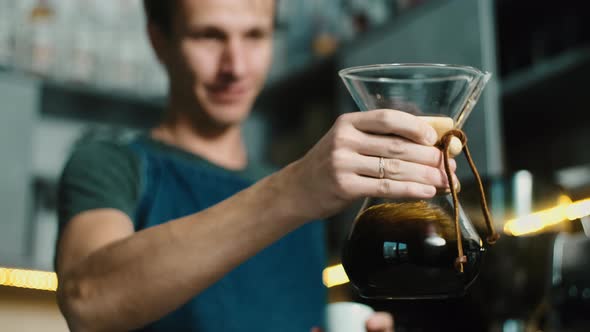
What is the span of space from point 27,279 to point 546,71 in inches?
67.2

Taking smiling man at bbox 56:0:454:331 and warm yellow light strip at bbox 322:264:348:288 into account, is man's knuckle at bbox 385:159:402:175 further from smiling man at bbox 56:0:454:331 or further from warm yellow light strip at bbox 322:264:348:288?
warm yellow light strip at bbox 322:264:348:288

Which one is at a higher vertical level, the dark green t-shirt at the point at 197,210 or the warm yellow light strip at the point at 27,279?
the dark green t-shirt at the point at 197,210

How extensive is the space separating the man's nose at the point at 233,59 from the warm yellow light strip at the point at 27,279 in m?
1.23

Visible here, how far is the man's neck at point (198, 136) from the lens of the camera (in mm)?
1517

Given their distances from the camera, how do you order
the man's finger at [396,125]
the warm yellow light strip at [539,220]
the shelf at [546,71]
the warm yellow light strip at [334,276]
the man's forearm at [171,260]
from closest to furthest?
1. the man's finger at [396,125]
2. the man's forearm at [171,260]
3. the warm yellow light strip at [539,220]
4. the shelf at [546,71]
5. the warm yellow light strip at [334,276]

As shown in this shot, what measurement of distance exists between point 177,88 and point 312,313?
52cm

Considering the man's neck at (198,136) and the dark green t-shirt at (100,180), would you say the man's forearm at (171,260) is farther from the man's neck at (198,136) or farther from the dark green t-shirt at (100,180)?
the man's neck at (198,136)

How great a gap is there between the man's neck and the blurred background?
1.78ft

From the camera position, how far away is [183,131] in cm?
153

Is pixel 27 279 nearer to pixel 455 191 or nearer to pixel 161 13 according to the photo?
pixel 161 13

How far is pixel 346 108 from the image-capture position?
9.61 ft

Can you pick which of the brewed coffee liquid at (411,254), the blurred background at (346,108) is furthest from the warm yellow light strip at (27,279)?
the brewed coffee liquid at (411,254)

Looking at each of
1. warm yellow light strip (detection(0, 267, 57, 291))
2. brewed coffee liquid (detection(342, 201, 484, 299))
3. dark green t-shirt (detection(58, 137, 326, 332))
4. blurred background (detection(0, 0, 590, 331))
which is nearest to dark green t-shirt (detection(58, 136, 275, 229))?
dark green t-shirt (detection(58, 137, 326, 332))

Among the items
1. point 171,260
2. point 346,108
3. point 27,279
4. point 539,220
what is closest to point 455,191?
A: point 171,260
